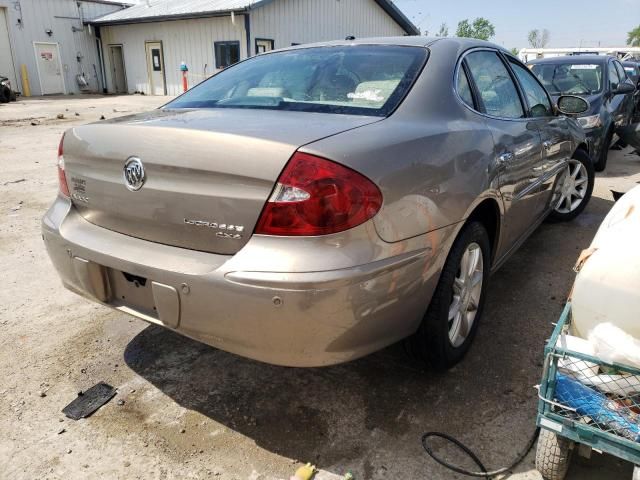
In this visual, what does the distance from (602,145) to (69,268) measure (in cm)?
714

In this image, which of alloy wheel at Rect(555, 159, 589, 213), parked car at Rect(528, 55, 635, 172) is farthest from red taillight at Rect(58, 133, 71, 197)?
parked car at Rect(528, 55, 635, 172)

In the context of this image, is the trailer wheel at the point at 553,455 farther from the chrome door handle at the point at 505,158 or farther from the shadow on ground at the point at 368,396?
the chrome door handle at the point at 505,158

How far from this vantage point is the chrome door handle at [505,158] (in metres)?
2.62

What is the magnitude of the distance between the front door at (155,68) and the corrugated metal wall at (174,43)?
220 mm

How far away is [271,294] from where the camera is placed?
5.60 feet

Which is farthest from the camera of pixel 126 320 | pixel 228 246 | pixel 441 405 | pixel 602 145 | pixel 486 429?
pixel 602 145

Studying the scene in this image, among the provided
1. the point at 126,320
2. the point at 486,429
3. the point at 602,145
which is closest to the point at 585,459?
the point at 486,429

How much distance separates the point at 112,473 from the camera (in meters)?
1.96

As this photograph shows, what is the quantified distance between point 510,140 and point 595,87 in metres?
5.72

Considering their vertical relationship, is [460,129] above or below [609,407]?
above

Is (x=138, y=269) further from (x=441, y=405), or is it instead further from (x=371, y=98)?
(x=441, y=405)

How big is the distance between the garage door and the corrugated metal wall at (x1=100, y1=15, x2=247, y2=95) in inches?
155

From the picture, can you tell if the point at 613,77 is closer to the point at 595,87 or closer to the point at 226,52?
the point at 595,87

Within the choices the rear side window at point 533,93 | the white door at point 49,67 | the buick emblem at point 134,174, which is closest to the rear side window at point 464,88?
the rear side window at point 533,93
